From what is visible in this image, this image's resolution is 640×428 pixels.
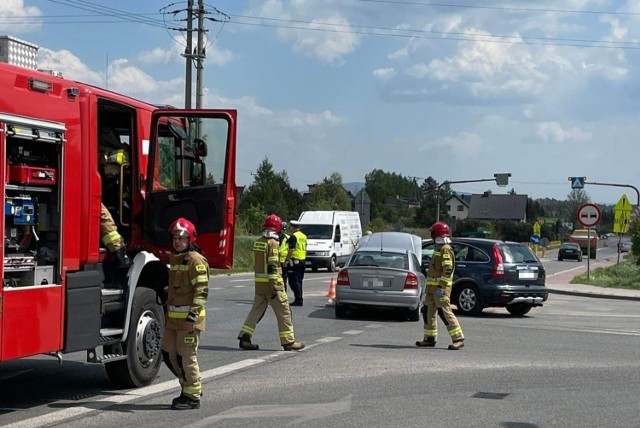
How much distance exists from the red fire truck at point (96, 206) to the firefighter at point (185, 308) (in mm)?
634

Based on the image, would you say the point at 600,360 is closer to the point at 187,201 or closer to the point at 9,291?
the point at 187,201

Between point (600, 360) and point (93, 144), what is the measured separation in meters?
7.58

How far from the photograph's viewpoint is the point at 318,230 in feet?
129

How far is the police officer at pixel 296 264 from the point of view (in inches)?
772

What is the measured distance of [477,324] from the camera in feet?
55.7

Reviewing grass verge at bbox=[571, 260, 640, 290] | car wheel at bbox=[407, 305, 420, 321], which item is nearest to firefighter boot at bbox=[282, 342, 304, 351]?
car wheel at bbox=[407, 305, 420, 321]

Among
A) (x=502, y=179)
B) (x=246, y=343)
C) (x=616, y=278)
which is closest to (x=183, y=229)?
(x=246, y=343)

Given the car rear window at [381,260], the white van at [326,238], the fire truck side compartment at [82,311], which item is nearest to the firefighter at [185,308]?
the fire truck side compartment at [82,311]

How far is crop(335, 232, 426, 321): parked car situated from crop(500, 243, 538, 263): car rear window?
7.93ft

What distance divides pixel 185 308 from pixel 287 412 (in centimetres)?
133

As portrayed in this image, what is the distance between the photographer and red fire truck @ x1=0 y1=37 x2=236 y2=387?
281 inches

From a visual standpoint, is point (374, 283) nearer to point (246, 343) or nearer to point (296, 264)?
point (296, 264)

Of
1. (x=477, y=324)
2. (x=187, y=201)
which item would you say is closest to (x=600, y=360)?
(x=477, y=324)

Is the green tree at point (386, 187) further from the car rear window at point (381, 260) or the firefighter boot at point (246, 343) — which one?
the firefighter boot at point (246, 343)
